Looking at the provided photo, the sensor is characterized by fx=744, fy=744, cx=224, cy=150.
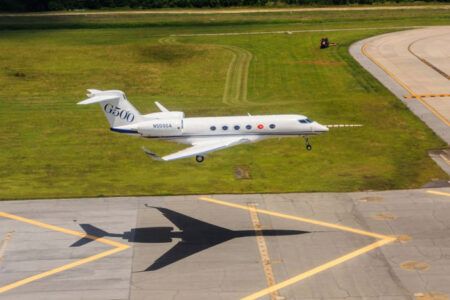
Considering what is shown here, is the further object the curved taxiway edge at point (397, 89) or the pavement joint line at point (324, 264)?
the curved taxiway edge at point (397, 89)

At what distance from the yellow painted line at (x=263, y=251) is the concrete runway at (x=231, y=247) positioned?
69 mm

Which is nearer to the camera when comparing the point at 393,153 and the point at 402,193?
the point at 402,193

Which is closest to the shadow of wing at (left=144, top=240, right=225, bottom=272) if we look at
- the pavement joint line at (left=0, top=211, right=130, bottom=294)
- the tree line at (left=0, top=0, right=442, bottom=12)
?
the pavement joint line at (left=0, top=211, right=130, bottom=294)

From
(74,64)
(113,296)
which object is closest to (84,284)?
(113,296)

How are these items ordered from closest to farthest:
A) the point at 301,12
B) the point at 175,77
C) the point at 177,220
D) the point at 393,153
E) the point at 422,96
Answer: the point at 177,220 < the point at 393,153 < the point at 422,96 < the point at 175,77 < the point at 301,12

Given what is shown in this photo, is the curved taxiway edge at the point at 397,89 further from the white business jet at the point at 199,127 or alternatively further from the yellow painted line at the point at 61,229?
the yellow painted line at the point at 61,229

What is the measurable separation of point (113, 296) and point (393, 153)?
30763 mm

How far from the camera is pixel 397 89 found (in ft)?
274

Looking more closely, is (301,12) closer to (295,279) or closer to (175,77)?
(175,77)

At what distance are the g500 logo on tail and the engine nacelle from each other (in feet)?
3.14

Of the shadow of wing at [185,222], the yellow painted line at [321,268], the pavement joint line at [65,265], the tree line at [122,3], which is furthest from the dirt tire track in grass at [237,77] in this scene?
the tree line at [122,3]

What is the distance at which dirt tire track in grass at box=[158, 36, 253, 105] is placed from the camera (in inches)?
3248

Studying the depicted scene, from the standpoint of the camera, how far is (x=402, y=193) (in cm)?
5394

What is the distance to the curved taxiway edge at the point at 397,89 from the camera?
68812mm
